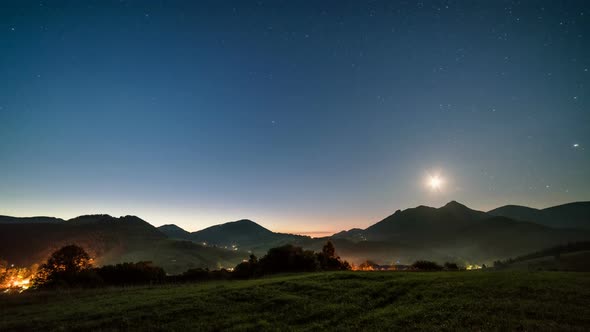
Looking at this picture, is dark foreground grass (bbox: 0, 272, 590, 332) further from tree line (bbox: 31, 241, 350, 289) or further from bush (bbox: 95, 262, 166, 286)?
bush (bbox: 95, 262, 166, 286)

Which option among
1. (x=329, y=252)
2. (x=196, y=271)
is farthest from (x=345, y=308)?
(x=329, y=252)

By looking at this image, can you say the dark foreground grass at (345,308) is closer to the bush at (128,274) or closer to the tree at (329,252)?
the bush at (128,274)

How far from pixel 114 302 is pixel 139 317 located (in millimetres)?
8510

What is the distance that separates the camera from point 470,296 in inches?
886

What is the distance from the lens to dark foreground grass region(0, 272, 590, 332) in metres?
17.9

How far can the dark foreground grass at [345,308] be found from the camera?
17.9 meters

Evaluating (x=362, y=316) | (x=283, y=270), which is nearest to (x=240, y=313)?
(x=362, y=316)

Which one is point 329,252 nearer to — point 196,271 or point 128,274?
point 196,271

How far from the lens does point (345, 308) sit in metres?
22.3

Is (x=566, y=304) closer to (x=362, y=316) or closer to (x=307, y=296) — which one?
(x=362, y=316)

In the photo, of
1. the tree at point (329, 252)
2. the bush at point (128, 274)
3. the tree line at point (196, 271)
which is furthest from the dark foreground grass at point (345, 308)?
the tree at point (329, 252)

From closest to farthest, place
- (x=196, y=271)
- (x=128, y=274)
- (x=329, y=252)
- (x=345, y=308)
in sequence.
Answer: (x=345, y=308) → (x=196, y=271) → (x=128, y=274) → (x=329, y=252)

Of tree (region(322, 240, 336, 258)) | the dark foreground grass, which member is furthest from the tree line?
the dark foreground grass

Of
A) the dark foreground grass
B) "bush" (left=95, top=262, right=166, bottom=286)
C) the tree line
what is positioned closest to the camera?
A: the dark foreground grass
